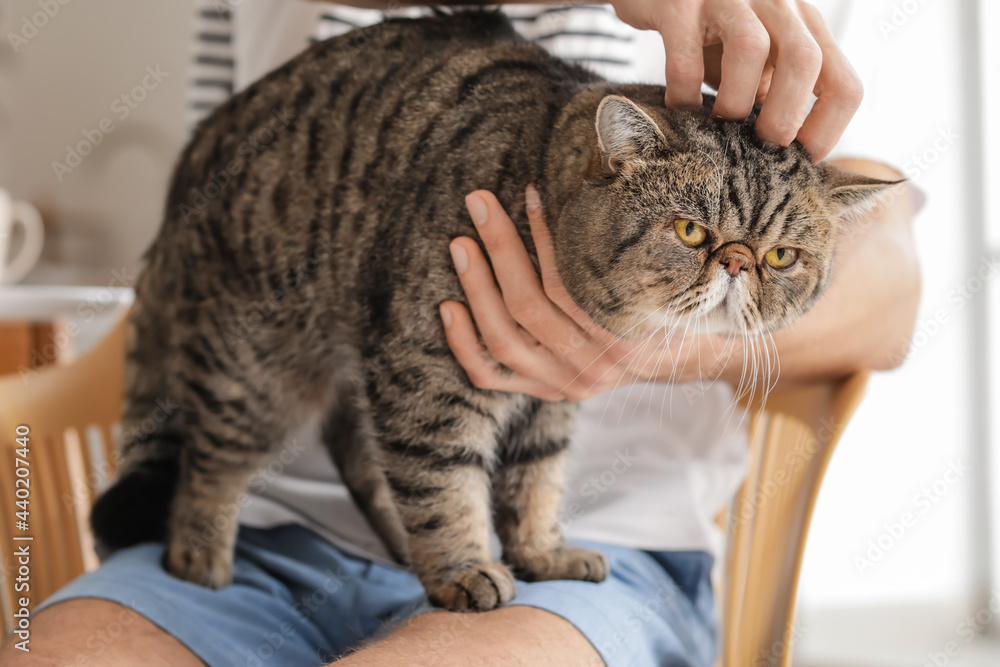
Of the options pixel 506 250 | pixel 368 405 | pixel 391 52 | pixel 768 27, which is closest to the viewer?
pixel 768 27

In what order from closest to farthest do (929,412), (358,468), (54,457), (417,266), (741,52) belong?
(741,52)
(417,266)
(358,468)
(54,457)
(929,412)

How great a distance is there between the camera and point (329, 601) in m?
1.06

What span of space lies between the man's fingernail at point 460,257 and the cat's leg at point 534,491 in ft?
0.82

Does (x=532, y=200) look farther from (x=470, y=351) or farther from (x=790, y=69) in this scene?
(x=790, y=69)

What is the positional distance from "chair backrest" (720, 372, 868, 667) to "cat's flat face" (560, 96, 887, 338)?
19cm

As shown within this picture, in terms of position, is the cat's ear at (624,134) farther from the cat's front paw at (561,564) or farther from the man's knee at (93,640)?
the man's knee at (93,640)

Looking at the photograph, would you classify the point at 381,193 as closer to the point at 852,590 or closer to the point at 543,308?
the point at 543,308

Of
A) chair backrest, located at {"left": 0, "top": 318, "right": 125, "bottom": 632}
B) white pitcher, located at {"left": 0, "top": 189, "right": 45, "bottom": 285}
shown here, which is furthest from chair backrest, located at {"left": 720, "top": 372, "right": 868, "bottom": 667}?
white pitcher, located at {"left": 0, "top": 189, "right": 45, "bottom": 285}

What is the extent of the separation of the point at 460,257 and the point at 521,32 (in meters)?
0.69

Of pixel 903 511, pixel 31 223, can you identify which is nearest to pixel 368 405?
pixel 903 511

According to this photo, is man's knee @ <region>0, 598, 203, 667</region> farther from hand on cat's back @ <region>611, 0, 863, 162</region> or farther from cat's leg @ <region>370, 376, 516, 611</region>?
hand on cat's back @ <region>611, 0, 863, 162</region>

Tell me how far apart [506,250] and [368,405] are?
0.91ft

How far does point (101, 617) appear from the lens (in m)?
0.90

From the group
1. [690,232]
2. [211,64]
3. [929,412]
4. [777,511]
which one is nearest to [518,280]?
[690,232]
